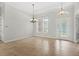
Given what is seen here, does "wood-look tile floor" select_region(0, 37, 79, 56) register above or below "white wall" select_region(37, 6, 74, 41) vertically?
below

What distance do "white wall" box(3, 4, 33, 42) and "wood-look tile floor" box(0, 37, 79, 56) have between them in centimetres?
12

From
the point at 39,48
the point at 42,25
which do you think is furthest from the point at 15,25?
the point at 39,48

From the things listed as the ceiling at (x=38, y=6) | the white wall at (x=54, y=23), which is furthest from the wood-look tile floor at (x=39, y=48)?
the ceiling at (x=38, y=6)

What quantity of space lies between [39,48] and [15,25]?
0.69 meters

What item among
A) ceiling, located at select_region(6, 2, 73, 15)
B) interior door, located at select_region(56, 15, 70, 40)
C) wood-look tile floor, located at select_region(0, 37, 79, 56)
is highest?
ceiling, located at select_region(6, 2, 73, 15)

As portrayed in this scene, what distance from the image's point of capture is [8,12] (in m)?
2.10

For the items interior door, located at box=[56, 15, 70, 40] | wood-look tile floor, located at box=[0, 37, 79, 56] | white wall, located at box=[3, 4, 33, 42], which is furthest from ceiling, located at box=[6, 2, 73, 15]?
wood-look tile floor, located at box=[0, 37, 79, 56]

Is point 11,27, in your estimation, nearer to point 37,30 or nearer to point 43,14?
point 37,30

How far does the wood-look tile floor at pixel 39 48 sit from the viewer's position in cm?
215

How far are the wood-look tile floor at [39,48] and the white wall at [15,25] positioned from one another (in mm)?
124

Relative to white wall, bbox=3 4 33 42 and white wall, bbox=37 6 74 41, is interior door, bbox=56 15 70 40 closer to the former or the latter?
white wall, bbox=37 6 74 41

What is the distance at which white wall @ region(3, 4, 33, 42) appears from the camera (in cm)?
212

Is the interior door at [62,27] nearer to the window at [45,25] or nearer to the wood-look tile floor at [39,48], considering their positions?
the wood-look tile floor at [39,48]

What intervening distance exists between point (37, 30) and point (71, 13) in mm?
774
